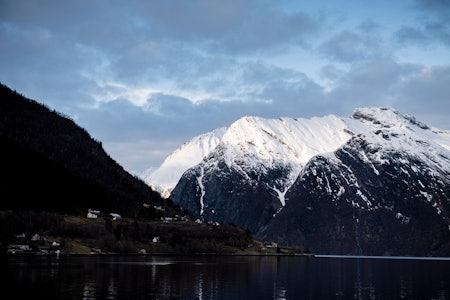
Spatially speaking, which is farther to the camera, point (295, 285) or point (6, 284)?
point (295, 285)

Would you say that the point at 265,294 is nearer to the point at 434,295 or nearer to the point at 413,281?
the point at 434,295

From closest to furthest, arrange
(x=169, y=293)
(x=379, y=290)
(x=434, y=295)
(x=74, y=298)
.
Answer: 1. (x=74, y=298)
2. (x=169, y=293)
3. (x=434, y=295)
4. (x=379, y=290)

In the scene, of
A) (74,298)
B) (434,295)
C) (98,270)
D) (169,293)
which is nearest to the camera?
(74,298)

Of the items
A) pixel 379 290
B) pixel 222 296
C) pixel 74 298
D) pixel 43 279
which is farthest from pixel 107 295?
pixel 379 290

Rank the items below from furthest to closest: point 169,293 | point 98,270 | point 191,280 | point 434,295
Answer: point 98,270 → point 191,280 → point 434,295 → point 169,293

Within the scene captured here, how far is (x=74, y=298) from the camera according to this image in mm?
115688

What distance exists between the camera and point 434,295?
140m

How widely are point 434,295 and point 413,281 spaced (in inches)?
1701

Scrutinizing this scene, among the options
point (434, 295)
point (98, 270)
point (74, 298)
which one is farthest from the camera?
point (98, 270)

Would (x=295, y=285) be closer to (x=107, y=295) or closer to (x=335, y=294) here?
(x=335, y=294)

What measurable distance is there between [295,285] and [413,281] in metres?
40.3

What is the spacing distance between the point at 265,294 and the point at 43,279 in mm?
48322

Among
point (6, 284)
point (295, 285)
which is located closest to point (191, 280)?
point (295, 285)

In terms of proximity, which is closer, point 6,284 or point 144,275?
point 6,284
